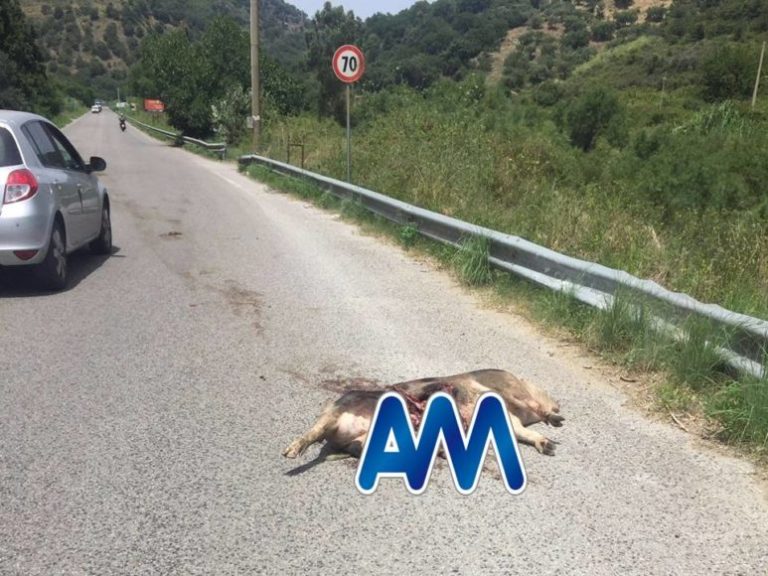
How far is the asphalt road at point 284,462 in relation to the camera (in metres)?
3.04

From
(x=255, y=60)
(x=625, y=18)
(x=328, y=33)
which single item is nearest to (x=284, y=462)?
(x=255, y=60)

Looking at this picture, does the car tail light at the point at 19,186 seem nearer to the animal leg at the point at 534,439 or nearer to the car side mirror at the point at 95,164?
the car side mirror at the point at 95,164

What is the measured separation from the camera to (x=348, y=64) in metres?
13.8

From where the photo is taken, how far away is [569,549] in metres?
3.07

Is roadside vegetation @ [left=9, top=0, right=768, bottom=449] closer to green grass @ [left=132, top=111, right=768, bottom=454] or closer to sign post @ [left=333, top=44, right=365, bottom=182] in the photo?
green grass @ [left=132, top=111, right=768, bottom=454]

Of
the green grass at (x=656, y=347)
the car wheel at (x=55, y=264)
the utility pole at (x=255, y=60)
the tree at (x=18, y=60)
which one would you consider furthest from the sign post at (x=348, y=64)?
the tree at (x=18, y=60)

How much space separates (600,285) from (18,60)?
2325 inches

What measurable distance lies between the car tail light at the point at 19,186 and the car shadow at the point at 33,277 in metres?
0.76

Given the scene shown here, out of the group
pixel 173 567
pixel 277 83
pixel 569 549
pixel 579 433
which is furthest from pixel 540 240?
pixel 277 83


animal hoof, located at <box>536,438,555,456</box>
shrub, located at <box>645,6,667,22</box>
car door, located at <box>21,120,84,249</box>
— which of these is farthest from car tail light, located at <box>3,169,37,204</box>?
shrub, located at <box>645,6,667,22</box>

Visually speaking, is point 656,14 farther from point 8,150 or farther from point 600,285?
point 8,150

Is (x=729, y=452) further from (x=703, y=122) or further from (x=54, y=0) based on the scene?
(x=54, y=0)

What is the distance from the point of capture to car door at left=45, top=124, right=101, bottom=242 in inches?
325

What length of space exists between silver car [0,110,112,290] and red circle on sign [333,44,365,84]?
6.37 meters
